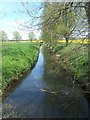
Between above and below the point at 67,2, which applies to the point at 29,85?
below

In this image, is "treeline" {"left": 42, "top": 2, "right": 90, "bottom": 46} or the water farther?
the water

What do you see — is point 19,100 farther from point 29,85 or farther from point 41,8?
point 41,8

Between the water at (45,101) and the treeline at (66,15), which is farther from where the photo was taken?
the water at (45,101)

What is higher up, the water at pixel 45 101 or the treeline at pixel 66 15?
the treeline at pixel 66 15

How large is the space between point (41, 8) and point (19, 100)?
6.10 metres

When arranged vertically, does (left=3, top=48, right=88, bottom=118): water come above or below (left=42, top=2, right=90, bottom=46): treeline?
below

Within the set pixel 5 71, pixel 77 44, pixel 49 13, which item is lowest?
pixel 5 71

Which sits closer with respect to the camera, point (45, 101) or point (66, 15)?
point (66, 15)

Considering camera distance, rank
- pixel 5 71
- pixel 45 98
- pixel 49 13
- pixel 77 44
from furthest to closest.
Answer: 1. pixel 5 71
2. pixel 45 98
3. pixel 77 44
4. pixel 49 13

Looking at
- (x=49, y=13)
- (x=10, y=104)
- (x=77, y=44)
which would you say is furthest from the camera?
(x=10, y=104)

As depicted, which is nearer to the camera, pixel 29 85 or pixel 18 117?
pixel 18 117

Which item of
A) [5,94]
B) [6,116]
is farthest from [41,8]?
[5,94]

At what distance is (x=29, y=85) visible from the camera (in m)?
15.5

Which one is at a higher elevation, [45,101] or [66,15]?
[66,15]
